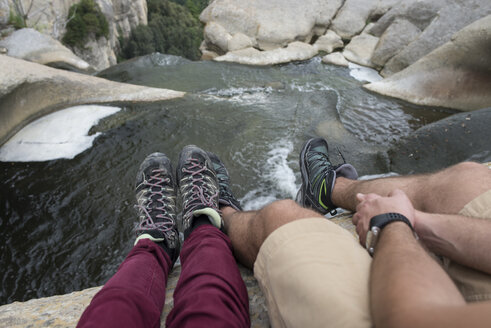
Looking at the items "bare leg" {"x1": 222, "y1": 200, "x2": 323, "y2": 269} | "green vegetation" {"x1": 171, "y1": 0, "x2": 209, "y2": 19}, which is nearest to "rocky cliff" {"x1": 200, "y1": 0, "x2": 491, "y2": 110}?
"bare leg" {"x1": 222, "y1": 200, "x2": 323, "y2": 269}

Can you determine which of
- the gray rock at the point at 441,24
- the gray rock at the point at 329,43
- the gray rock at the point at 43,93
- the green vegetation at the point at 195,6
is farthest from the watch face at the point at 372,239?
the green vegetation at the point at 195,6

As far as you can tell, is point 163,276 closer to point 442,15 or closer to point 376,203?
point 376,203

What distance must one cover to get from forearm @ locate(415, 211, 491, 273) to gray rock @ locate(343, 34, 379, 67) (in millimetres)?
9375

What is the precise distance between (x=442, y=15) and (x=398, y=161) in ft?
19.5

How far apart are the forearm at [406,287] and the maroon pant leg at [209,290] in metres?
0.53

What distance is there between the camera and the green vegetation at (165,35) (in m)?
26.8

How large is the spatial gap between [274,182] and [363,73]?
22.7 feet

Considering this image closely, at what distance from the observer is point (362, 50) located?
9.63 m

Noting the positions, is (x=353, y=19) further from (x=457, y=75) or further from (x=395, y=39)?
(x=457, y=75)

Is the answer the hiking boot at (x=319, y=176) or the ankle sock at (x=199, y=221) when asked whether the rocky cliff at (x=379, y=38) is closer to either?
the hiking boot at (x=319, y=176)

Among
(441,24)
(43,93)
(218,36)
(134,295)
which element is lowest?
(218,36)

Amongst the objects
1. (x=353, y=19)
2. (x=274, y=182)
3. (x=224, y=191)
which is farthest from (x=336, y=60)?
(x=224, y=191)

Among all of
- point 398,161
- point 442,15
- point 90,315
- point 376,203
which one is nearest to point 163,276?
point 90,315

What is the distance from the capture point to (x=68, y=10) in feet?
49.8
